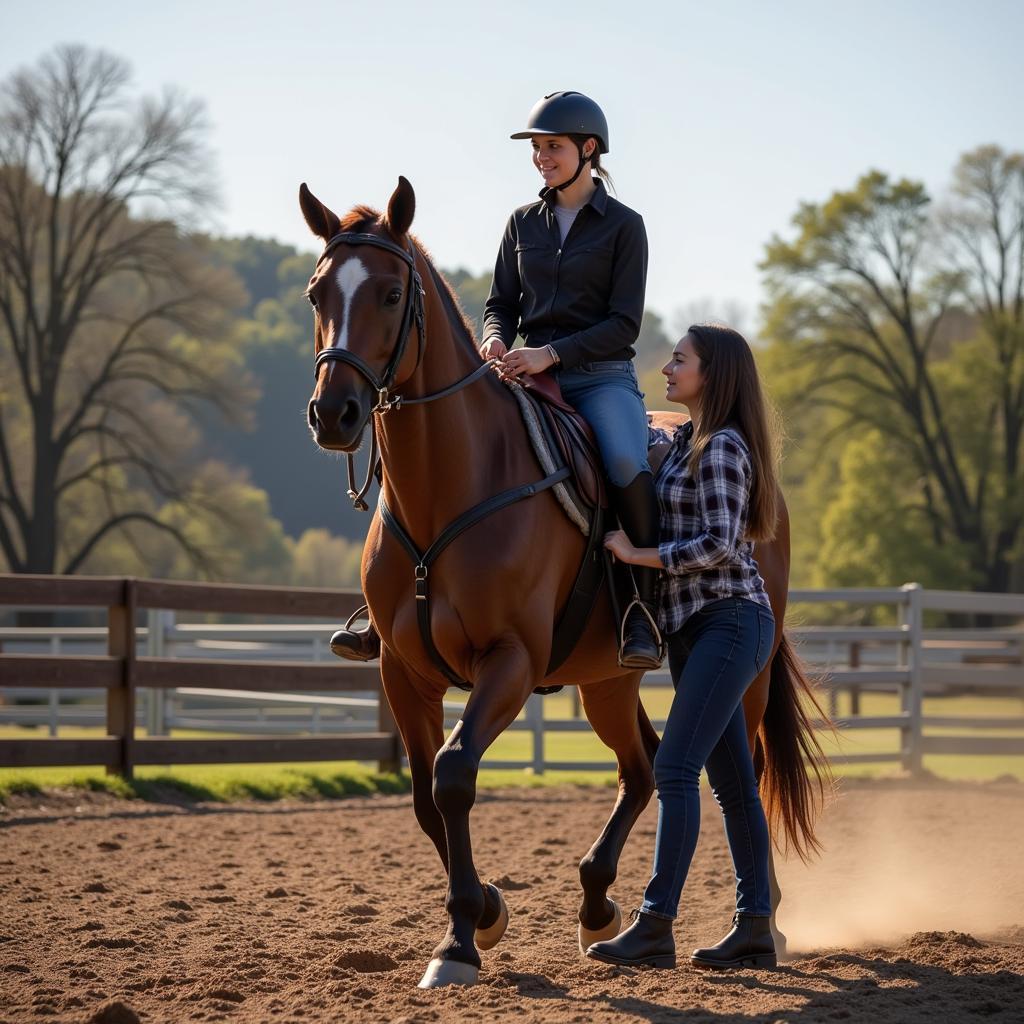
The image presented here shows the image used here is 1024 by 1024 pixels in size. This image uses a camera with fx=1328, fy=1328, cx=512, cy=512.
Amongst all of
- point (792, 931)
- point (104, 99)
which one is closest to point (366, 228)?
point (792, 931)

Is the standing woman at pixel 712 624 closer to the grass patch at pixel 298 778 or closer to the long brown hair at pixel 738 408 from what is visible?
the long brown hair at pixel 738 408

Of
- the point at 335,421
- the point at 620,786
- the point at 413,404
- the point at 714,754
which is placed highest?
the point at 413,404

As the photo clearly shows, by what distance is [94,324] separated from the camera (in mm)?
33812

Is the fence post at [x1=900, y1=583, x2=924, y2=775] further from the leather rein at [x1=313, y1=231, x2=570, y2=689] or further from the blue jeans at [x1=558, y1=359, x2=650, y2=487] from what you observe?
the leather rein at [x1=313, y1=231, x2=570, y2=689]

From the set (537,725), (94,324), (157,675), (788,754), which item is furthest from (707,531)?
(94,324)

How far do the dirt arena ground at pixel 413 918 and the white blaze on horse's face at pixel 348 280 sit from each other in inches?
84.3

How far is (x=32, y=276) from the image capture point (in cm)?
3231

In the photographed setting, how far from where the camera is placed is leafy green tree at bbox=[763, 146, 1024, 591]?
36.5 meters

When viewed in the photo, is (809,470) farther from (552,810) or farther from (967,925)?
(967,925)

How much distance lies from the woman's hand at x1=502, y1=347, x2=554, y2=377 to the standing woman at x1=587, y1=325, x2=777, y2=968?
530 mm

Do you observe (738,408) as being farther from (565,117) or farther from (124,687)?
(124,687)

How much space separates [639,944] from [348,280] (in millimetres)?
2446

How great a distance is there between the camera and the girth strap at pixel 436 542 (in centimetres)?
465

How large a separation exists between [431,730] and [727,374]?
1.73 m
